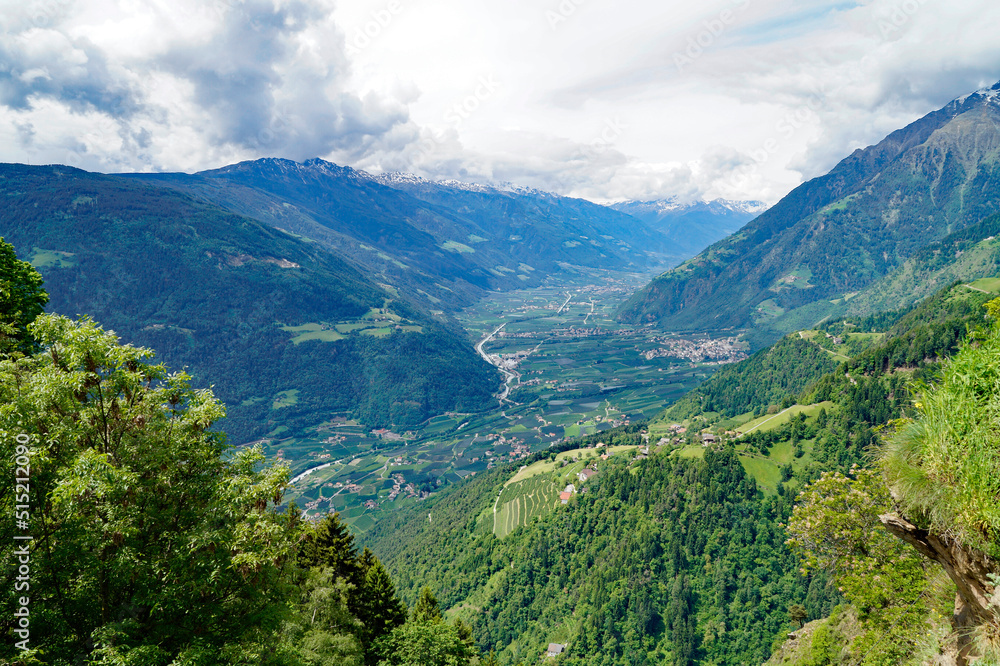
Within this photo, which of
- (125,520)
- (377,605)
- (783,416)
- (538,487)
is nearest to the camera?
(125,520)

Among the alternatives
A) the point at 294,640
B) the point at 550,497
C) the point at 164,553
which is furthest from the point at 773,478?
the point at 164,553

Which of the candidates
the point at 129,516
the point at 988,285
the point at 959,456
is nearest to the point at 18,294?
the point at 129,516

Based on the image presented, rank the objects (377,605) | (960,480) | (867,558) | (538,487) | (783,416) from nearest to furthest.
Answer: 1. (960,480)
2. (867,558)
3. (377,605)
4. (783,416)
5. (538,487)

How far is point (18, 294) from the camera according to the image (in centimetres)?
2420

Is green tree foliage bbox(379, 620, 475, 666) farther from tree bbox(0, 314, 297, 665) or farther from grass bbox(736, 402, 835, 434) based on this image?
grass bbox(736, 402, 835, 434)

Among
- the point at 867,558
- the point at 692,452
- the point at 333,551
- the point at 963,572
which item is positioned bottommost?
the point at 692,452

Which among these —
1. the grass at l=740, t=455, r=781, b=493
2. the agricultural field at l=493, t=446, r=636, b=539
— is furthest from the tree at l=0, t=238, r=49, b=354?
the grass at l=740, t=455, r=781, b=493

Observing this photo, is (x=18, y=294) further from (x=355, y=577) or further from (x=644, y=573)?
(x=644, y=573)

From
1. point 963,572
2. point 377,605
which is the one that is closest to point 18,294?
Answer: point 377,605

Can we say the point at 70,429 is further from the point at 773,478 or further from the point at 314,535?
the point at 773,478

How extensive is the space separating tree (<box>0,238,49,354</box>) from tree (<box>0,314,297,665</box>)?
13852mm

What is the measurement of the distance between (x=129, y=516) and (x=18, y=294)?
21.6 meters

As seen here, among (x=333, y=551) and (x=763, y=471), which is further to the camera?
(x=763, y=471)

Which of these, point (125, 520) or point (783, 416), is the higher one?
point (125, 520)
